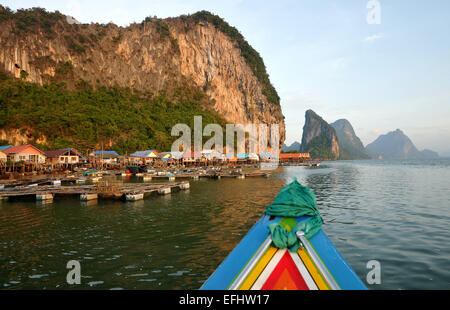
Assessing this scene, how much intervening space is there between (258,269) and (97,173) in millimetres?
49062

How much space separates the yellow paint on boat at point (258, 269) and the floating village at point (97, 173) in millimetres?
20321

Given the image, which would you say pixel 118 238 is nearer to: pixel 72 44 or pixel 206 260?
pixel 206 260

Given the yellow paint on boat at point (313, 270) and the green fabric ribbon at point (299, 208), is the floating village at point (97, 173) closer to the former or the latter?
the green fabric ribbon at point (299, 208)

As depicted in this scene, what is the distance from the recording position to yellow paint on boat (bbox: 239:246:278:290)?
4.50 metres

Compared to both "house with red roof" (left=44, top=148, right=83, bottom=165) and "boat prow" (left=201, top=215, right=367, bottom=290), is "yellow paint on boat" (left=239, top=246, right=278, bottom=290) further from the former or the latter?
"house with red roof" (left=44, top=148, right=83, bottom=165)

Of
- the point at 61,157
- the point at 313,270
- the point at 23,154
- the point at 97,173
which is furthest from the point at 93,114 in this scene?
the point at 313,270

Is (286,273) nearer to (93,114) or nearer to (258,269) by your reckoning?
(258,269)

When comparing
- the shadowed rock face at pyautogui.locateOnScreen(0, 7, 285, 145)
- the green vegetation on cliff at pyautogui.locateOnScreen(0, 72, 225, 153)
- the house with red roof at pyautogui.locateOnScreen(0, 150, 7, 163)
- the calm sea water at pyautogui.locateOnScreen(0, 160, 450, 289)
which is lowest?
the calm sea water at pyautogui.locateOnScreen(0, 160, 450, 289)

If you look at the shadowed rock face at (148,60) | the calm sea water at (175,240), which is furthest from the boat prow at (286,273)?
the shadowed rock face at (148,60)

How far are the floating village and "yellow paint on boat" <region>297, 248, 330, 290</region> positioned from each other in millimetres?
20707

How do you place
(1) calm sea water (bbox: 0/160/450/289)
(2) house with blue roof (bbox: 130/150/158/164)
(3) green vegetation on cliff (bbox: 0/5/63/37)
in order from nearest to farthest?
(1) calm sea water (bbox: 0/160/450/289) < (2) house with blue roof (bbox: 130/150/158/164) < (3) green vegetation on cliff (bbox: 0/5/63/37)

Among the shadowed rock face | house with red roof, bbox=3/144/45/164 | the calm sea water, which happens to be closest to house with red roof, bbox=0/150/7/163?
house with red roof, bbox=3/144/45/164

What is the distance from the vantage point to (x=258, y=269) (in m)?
4.66

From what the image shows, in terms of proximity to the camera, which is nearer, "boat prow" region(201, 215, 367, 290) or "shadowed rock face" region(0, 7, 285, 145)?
"boat prow" region(201, 215, 367, 290)
